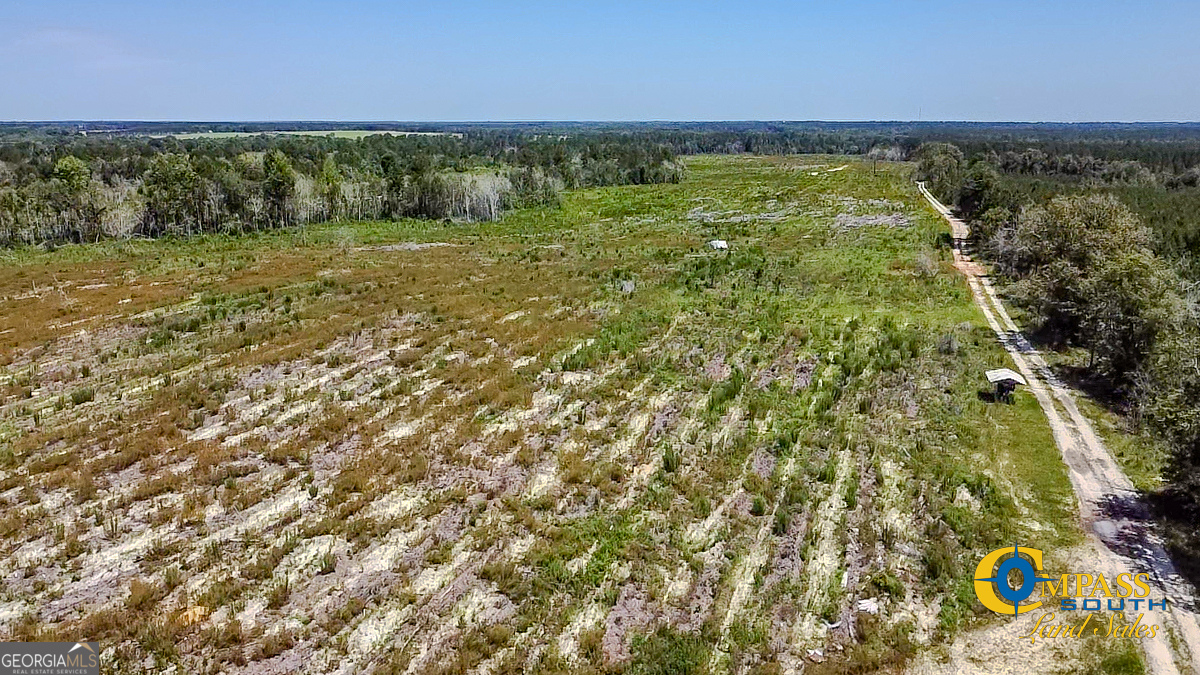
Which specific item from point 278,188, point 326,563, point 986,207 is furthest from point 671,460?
point 278,188

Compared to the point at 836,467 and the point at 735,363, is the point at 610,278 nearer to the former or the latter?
the point at 735,363

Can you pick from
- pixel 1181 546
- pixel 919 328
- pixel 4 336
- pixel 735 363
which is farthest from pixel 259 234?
pixel 1181 546

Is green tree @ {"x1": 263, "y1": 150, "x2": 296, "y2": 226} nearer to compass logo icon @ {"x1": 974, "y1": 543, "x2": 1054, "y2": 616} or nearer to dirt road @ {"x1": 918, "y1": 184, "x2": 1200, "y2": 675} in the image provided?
dirt road @ {"x1": 918, "y1": 184, "x2": 1200, "y2": 675}

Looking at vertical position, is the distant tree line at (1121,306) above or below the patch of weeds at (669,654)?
above

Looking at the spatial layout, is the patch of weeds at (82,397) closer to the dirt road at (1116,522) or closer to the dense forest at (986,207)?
the dirt road at (1116,522)

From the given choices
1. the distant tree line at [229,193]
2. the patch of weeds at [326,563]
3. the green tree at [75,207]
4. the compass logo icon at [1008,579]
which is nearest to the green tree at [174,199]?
the distant tree line at [229,193]
